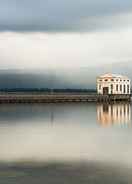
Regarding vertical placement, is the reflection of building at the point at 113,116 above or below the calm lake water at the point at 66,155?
below

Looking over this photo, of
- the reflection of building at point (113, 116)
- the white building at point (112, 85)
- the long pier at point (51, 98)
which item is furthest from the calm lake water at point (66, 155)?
the white building at point (112, 85)

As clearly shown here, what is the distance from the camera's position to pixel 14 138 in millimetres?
28156

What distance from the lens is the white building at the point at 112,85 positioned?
9967 centimetres

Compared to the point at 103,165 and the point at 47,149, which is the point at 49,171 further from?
the point at 47,149

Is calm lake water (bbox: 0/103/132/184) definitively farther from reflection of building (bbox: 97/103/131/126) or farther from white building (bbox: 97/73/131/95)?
white building (bbox: 97/73/131/95)

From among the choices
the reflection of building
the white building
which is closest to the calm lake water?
the reflection of building

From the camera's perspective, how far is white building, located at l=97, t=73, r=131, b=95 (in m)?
99.7

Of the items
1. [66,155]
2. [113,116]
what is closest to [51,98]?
[113,116]

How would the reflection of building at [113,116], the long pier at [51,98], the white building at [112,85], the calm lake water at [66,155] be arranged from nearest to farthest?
1. the calm lake water at [66,155]
2. the reflection of building at [113,116]
3. the long pier at [51,98]
4. the white building at [112,85]

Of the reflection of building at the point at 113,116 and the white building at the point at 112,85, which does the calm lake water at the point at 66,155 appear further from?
the white building at the point at 112,85

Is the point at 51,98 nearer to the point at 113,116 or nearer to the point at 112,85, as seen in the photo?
the point at 112,85

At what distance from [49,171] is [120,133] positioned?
12.8 m

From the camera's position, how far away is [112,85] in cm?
10050

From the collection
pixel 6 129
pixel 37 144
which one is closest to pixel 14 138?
pixel 37 144
